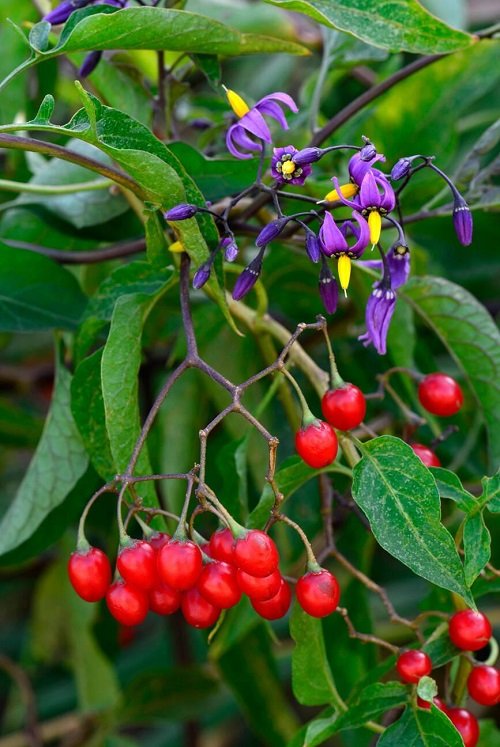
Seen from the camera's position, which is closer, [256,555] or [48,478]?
[256,555]

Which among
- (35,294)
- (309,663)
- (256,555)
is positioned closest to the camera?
(256,555)

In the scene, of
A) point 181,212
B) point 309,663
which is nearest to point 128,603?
point 309,663

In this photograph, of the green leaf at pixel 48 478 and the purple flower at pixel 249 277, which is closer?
the purple flower at pixel 249 277

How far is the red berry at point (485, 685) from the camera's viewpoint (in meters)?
0.63

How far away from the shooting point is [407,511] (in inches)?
22.3

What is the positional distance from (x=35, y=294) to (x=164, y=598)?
1.02 feet

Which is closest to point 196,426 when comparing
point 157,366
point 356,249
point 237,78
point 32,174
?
point 157,366

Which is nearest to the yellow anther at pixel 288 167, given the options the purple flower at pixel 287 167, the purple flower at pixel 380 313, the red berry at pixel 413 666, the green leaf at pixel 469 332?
the purple flower at pixel 287 167

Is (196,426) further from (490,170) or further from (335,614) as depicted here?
(490,170)

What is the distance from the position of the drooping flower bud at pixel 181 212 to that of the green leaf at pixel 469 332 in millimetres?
246

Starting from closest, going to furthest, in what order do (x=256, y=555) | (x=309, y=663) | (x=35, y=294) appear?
(x=256, y=555) < (x=309, y=663) < (x=35, y=294)

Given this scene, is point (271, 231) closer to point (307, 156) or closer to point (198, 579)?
point (307, 156)

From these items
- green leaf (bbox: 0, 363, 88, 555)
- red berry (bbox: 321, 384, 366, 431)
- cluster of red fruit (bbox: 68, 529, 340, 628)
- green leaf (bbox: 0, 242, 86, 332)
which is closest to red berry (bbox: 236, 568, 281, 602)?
cluster of red fruit (bbox: 68, 529, 340, 628)

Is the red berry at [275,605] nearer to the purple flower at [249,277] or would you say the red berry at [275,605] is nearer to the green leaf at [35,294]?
the purple flower at [249,277]
